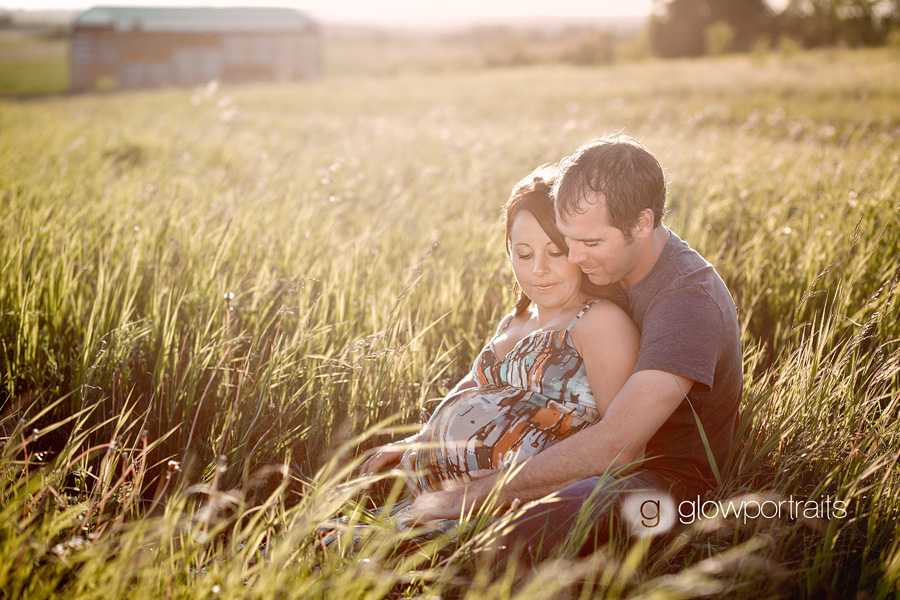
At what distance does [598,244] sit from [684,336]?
15.2 inches

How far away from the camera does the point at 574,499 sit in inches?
67.9

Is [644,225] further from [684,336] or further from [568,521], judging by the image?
[568,521]

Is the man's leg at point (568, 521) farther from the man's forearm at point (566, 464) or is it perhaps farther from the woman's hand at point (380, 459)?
the woman's hand at point (380, 459)

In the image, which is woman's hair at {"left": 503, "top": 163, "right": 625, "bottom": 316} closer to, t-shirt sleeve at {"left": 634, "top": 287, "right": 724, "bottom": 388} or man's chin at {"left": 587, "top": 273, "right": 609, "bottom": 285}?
man's chin at {"left": 587, "top": 273, "right": 609, "bottom": 285}

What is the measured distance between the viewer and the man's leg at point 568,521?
5.48ft

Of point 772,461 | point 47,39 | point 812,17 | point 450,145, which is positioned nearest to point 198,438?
point 772,461

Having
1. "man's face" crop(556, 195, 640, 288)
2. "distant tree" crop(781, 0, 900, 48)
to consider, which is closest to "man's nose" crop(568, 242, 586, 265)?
"man's face" crop(556, 195, 640, 288)

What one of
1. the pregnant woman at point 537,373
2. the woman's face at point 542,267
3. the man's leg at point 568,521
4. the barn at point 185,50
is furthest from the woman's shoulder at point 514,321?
the barn at point 185,50

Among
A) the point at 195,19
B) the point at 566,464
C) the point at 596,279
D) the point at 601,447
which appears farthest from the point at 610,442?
the point at 195,19

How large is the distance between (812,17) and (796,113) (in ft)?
140

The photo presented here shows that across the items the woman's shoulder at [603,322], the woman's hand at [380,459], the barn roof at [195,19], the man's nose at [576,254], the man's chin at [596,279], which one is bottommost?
the woman's hand at [380,459]

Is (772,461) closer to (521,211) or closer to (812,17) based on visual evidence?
(521,211)

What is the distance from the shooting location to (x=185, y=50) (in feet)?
136

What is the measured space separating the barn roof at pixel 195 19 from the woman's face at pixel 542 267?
4647 cm
